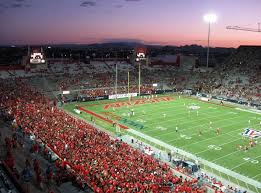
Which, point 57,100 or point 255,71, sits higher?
point 255,71

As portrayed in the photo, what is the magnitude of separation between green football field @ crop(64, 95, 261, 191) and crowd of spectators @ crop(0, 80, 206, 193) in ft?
18.8

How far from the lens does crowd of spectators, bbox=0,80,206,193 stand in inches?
575

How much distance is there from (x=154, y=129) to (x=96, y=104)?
46.2ft

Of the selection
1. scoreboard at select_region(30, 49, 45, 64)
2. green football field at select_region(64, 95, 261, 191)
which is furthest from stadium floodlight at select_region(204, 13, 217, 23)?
scoreboard at select_region(30, 49, 45, 64)

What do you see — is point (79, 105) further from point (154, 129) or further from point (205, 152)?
point (205, 152)

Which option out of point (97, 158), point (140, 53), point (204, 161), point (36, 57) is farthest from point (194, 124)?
point (140, 53)

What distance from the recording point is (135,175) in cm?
1523

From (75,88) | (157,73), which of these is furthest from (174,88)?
(75,88)

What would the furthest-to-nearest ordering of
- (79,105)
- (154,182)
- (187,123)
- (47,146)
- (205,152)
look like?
(79,105)
(187,123)
(205,152)
(47,146)
(154,182)

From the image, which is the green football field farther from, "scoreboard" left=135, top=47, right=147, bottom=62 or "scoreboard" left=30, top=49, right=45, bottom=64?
"scoreboard" left=135, top=47, right=147, bottom=62

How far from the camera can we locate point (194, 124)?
30906mm

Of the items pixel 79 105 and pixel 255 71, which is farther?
pixel 255 71

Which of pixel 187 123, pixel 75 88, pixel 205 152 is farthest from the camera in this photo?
pixel 75 88

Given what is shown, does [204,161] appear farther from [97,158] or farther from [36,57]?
[36,57]
